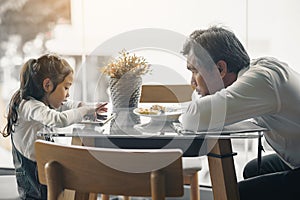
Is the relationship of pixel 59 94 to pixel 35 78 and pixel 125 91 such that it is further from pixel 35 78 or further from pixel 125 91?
pixel 125 91

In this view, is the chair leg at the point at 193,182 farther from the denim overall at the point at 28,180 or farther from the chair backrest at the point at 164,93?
the denim overall at the point at 28,180

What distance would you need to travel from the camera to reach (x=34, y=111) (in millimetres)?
1875

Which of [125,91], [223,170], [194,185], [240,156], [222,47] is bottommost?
[240,156]

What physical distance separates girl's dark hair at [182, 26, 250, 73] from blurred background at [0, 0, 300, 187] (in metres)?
0.81

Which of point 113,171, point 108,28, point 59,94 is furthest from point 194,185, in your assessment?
point 108,28

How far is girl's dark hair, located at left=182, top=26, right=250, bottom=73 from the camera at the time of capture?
170 cm

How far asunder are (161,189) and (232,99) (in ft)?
1.56

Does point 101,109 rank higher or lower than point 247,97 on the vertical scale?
lower

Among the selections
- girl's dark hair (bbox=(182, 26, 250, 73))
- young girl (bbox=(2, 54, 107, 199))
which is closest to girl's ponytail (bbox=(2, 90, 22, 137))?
young girl (bbox=(2, 54, 107, 199))

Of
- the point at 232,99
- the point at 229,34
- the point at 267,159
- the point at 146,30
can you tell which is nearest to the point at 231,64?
the point at 229,34

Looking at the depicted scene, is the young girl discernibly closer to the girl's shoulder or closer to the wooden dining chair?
the girl's shoulder

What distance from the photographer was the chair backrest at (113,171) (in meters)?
1.18

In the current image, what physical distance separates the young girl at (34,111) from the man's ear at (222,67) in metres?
0.54

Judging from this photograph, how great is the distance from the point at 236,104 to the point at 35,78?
3.12 ft
